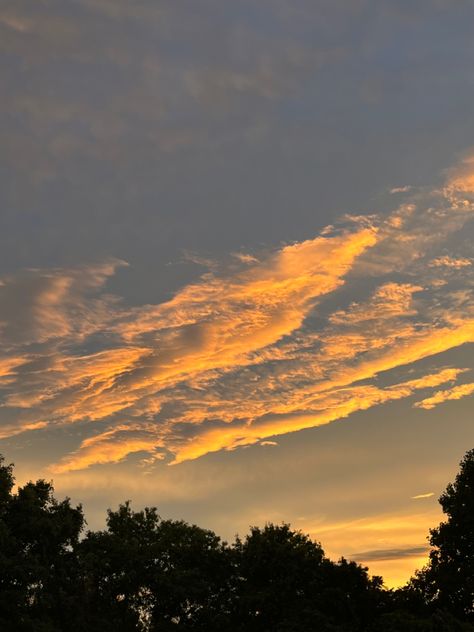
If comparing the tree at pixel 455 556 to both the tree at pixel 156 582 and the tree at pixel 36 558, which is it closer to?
the tree at pixel 156 582

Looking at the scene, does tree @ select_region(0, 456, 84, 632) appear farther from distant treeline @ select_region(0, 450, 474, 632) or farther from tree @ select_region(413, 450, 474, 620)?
tree @ select_region(413, 450, 474, 620)

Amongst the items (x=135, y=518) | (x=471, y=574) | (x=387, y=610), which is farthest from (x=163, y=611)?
(x=471, y=574)

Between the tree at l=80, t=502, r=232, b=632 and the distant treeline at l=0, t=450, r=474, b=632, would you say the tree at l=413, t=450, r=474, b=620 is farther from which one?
the tree at l=80, t=502, r=232, b=632

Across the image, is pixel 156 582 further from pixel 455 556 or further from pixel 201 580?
pixel 455 556

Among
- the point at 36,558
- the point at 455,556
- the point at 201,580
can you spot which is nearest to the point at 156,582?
the point at 201,580

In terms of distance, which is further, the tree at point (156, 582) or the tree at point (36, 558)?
the tree at point (156, 582)

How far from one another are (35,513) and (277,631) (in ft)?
79.8

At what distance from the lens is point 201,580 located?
72.3 meters

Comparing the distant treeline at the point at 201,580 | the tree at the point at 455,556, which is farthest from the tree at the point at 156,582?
the tree at the point at 455,556

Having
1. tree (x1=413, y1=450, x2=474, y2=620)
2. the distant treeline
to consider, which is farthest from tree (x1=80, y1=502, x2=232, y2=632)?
tree (x1=413, y1=450, x2=474, y2=620)

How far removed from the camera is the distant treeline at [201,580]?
2490 inches

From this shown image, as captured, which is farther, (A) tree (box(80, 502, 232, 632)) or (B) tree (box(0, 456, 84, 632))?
(A) tree (box(80, 502, 232, 632))

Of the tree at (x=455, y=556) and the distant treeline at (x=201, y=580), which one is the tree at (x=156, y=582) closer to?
the distant treeline at (x=201, y=580)

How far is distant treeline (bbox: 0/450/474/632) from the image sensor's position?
208 feet
